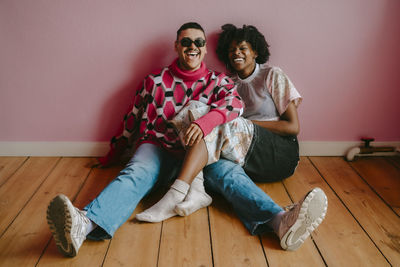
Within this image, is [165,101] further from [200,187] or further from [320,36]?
[320,36]

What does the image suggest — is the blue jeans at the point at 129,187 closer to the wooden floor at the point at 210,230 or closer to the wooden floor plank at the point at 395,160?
the wooden floor at the point at 210,230

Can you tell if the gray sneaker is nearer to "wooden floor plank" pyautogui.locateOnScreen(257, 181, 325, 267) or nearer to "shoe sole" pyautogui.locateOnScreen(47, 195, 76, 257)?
"shoe sole" pyautogui.locateOnScreen(47, 195, 76, 257)

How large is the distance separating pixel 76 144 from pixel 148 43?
2.40 feet

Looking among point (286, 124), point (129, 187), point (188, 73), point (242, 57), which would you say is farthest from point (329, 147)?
point (129, 187)

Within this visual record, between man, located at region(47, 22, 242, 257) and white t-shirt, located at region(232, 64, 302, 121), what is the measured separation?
0.37 feet

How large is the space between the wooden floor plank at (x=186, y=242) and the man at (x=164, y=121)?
11 cm

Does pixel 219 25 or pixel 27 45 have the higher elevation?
pixel 219 25

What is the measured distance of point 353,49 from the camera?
195 cm

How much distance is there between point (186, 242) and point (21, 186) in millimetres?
951

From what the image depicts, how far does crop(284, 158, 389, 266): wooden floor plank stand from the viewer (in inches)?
50.0

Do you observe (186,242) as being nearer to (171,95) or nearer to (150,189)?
(150,189)

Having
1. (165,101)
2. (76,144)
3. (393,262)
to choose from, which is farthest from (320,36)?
(76,144)

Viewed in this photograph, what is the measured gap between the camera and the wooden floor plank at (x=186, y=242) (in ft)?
4.13

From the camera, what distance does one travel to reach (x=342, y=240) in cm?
138
